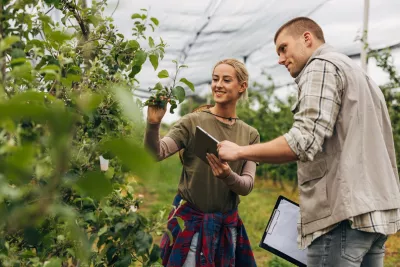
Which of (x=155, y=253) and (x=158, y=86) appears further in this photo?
(x=158, y=86)

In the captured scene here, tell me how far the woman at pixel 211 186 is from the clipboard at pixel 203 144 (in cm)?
9

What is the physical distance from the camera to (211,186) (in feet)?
8.48

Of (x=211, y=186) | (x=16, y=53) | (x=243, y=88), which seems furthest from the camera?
(x=243, y=88)

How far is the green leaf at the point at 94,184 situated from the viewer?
0.49 meters

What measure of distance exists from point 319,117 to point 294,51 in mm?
352

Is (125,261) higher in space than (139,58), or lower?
lower

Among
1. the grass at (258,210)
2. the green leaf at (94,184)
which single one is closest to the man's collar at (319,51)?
the grass at (258,210)

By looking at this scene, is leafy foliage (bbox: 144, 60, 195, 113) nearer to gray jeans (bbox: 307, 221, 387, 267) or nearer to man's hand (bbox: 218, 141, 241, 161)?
man's hand (bbox: 218, 141, 241, 161)

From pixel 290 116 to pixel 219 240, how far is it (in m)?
7.32

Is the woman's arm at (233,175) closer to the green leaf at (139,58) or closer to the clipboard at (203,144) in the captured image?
the clipboard at (203,144)

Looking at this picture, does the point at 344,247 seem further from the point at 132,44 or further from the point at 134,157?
the point at 134,157

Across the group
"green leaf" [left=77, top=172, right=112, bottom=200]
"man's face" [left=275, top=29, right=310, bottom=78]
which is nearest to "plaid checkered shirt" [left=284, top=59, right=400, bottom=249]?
"man's face" [left=275, top=29, right=310, bottom=78]

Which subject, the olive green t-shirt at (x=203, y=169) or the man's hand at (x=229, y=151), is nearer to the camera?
the man's hand at (x=229, y=151)

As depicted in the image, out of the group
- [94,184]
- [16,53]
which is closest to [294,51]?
[16,53]
